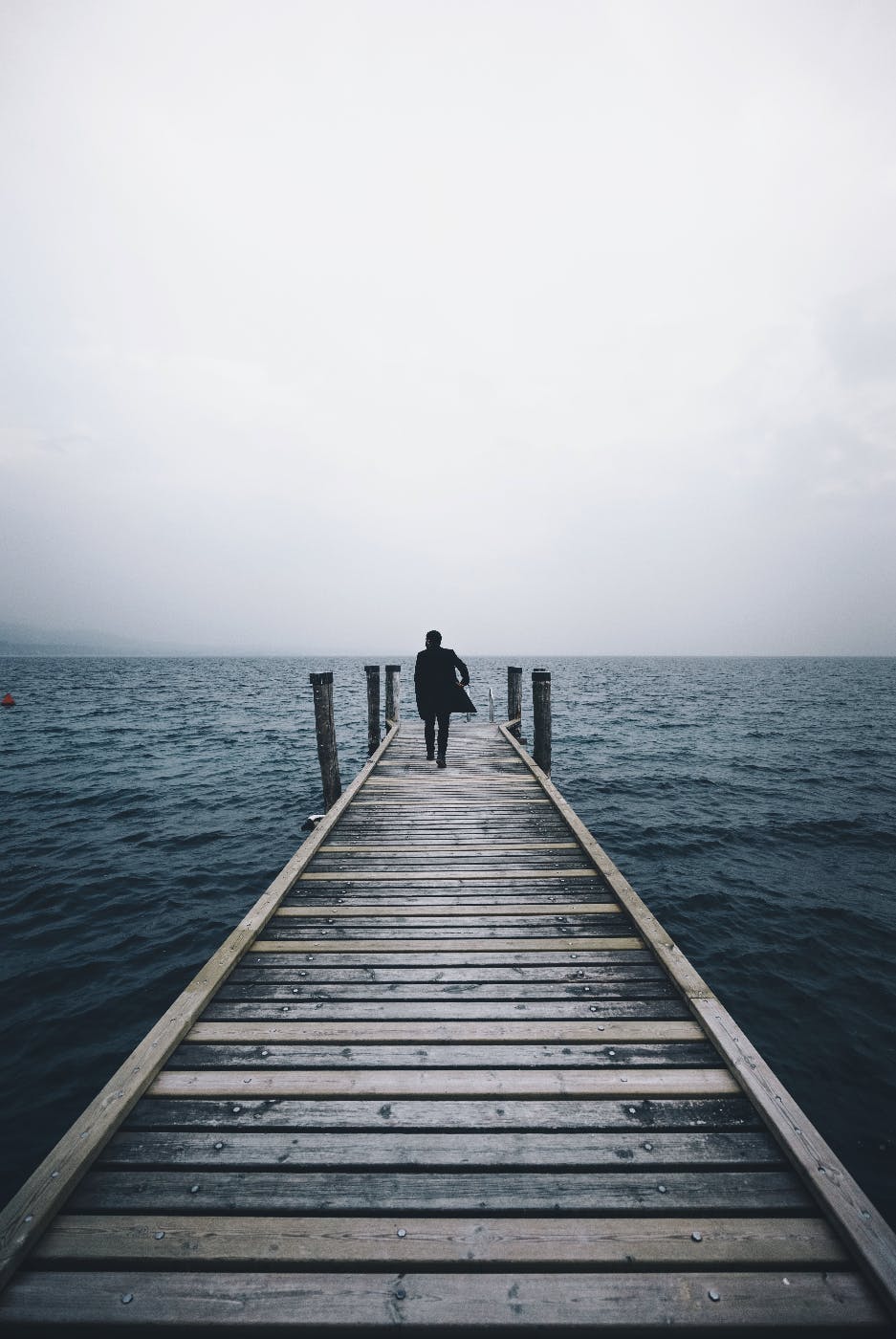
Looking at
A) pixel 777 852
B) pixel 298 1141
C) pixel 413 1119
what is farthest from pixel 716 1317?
pixel 777 852

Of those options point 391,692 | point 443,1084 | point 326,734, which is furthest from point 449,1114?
point 391,692

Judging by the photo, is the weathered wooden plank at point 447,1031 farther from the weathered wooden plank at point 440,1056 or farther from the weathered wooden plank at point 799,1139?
the weathered wooden plank at point 799,1139

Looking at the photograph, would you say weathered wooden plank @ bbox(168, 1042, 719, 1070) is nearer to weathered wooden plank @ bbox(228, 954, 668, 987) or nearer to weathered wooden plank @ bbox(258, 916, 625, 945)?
weathered wooden plank @ bbox(228, 954, 668, 987)

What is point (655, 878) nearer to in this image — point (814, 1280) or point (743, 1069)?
point (743, 1069)

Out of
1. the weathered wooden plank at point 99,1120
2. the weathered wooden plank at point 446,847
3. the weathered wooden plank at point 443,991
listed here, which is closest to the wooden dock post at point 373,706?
the weathered wooden plank at point 446,847

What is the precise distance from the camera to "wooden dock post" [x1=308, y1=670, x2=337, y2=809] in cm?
846

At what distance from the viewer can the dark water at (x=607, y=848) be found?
454 centimetres

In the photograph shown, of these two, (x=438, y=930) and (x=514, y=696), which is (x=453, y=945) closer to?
(x=438, y=930)

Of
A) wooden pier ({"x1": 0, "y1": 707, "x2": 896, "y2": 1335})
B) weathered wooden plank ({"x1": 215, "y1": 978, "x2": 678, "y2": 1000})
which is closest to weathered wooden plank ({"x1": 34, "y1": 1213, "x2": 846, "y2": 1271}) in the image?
wooden pier ({"x1": 0, "y1": 707, "x2": 896, "y2": 1335})

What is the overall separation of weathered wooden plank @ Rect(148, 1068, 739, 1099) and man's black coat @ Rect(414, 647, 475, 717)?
562 cm

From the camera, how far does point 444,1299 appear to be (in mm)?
1680

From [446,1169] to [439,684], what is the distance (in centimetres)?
628

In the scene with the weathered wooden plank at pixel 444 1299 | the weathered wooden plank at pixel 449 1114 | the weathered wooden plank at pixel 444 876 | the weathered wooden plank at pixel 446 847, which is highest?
the weathered wooden plank at pixel 446 847

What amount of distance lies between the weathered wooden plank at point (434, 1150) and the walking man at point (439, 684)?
5907mm
